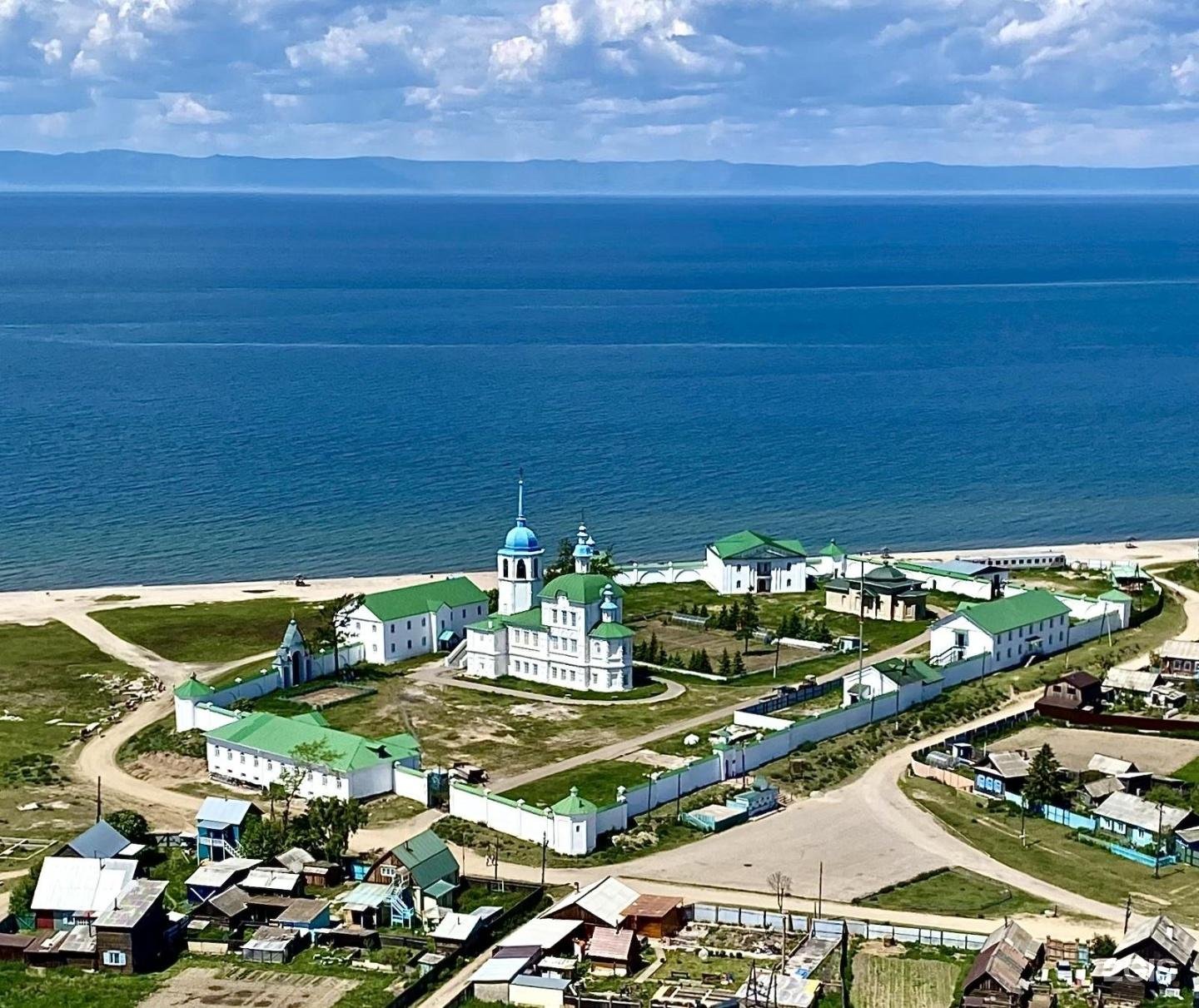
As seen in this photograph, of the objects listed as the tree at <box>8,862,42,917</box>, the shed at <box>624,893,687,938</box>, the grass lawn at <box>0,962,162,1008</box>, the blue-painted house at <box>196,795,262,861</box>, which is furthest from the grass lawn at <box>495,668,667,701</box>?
the grass lawn at <box>0,962,162,1008</box>

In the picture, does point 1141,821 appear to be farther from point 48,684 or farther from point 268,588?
point 268,588

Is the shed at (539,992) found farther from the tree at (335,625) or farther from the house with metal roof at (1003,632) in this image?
the house with metal roof at (1003,632)

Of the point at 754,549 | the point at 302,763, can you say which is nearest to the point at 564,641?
the point at 302,763

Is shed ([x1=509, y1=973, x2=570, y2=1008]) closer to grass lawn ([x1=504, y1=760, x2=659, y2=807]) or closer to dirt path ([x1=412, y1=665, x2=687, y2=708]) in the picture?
grass lawn ([x1=504, y1=760, x2=659, y2=807])

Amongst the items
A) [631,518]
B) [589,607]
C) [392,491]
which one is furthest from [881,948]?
[392,491]

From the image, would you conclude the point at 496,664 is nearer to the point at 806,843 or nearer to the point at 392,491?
the point at 806,843

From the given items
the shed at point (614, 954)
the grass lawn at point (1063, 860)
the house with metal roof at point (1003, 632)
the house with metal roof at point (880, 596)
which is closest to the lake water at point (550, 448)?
the house with metal roof at point (880, 596)
